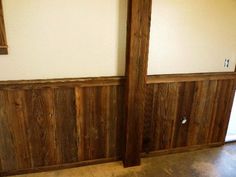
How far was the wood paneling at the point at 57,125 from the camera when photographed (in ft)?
6.38

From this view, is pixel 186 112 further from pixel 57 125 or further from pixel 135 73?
pixel 57 125

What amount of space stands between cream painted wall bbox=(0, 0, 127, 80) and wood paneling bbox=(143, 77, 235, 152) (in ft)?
2.03

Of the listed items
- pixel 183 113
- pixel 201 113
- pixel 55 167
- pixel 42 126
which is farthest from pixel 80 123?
pixel 201 113

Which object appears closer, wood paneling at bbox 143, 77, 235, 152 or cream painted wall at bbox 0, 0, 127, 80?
cream painted wall at bbox 0, 0, 127, 80

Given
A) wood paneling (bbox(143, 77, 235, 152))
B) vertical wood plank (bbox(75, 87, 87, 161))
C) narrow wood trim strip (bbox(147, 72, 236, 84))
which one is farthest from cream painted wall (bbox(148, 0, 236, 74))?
vertical wood plank (bbox(75, 87, 87, 161))

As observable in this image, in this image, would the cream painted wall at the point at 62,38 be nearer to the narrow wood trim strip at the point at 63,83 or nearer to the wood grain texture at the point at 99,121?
the narrow wood trim strip at the point at 63,83

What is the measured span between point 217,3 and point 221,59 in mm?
579

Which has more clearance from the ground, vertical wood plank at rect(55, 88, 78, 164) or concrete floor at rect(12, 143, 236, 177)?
vertical wood plank at rect(55, 88, 78, 164)

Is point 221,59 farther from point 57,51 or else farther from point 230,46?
point 57,51

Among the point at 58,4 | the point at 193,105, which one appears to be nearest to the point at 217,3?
the point at 193,105

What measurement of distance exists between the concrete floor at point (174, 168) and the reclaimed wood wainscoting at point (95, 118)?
8cm

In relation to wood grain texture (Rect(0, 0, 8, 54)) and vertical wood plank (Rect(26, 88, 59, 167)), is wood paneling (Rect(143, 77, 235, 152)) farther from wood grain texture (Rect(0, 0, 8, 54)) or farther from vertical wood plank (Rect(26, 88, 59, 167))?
wood grain texture (Rect(0, 0, 8, 54))

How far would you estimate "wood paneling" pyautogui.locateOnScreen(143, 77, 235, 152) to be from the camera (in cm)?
228

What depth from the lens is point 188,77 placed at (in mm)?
2262
